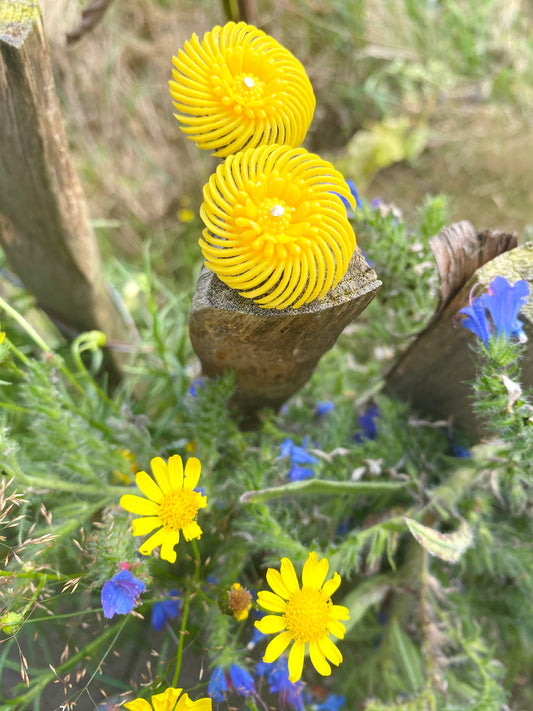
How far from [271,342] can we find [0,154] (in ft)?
2.23

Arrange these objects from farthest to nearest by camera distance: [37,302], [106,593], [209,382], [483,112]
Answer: [483,112] < [37,302] < [209,382] < [106,593]

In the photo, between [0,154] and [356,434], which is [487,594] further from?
[0,154]

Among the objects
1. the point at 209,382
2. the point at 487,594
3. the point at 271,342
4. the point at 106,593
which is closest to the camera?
the point at 106,593

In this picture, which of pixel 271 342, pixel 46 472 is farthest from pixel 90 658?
pixel 271 342

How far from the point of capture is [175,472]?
0.77 metres

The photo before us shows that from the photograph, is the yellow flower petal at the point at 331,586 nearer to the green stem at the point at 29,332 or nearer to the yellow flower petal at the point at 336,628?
the yellow flower petal at the point at 336,628

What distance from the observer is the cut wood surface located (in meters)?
0.88

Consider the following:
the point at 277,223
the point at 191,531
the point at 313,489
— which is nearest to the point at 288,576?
the point at 191,531

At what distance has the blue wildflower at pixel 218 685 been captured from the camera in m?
0.85

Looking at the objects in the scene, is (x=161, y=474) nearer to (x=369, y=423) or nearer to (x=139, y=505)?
(x=139, y=505)

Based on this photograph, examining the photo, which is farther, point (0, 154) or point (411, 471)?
point (411, 471)

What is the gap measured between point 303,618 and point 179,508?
0.23 metres

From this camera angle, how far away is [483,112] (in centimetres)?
257

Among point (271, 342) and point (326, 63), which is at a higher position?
point (326, 63)
